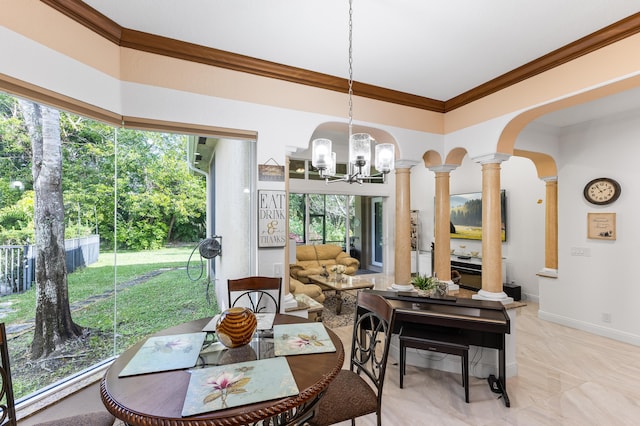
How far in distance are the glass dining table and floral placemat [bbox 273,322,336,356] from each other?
0.12 ft

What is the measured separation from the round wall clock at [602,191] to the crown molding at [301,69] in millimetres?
2202

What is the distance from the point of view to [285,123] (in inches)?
115

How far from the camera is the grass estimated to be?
6.38 ft

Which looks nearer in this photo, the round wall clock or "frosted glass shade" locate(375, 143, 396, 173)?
"frosted glass shade" locate(375, 143, 396, 173)

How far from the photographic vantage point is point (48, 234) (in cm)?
210

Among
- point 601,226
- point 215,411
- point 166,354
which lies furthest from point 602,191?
point 166,354

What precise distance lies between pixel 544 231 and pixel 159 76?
20.3 feet

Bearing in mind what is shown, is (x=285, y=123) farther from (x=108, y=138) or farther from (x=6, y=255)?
(x=6, y=255)

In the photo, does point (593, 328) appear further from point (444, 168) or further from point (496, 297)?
point (444, 168)

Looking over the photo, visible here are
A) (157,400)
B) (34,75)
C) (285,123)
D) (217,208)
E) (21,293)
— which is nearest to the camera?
(157,400)

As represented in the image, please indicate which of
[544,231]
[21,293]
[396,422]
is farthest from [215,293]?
[544,231]

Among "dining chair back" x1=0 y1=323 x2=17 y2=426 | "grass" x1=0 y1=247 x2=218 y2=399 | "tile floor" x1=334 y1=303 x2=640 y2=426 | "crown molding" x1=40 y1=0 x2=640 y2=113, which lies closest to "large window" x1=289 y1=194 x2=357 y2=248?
"crown molding" x1=40 y1=0 x2=640 y2=113

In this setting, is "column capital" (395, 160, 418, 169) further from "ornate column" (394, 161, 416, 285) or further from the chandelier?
the chandelier

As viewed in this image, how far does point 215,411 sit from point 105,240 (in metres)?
2.03
